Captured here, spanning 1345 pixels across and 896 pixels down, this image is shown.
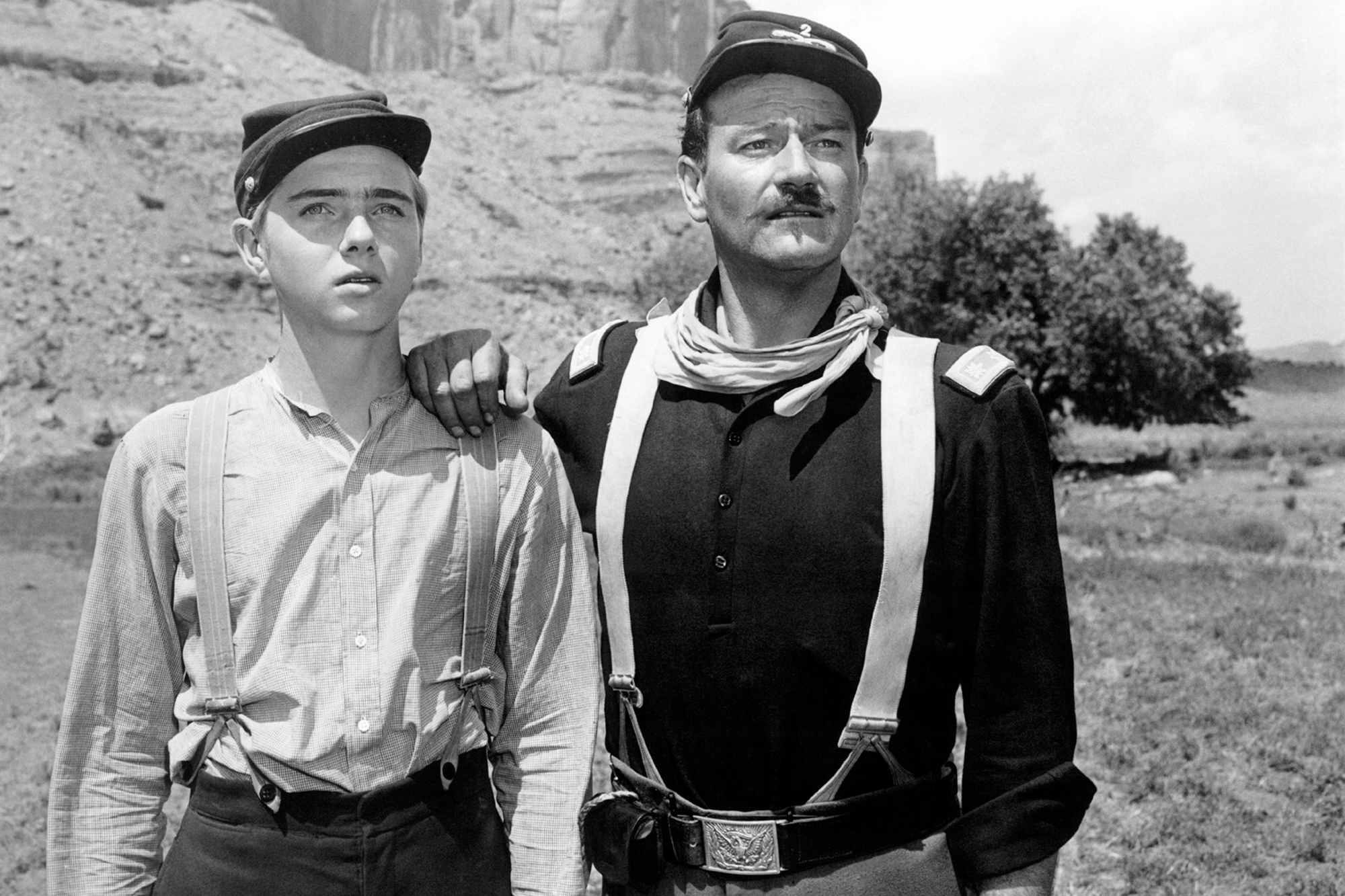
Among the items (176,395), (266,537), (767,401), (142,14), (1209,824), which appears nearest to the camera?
(266,537)

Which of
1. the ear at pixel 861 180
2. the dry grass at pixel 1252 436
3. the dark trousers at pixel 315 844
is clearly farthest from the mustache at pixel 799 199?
the dry grass at pixel 1252 436

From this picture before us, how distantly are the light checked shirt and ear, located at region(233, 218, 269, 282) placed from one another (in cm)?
29

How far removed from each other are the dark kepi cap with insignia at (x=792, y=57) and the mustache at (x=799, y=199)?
254 millimetres

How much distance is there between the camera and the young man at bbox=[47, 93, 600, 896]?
2.47 metres

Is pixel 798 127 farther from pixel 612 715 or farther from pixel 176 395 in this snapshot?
pixel 176 395

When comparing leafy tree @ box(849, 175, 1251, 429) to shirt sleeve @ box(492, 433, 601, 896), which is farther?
leafy tree @ box(849, 175, 1251, 429)

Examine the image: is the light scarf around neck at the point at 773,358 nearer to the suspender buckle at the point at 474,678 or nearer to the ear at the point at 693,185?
the ear at the point at 693,185

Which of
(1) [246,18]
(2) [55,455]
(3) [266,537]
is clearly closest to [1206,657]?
(3) [266,537]

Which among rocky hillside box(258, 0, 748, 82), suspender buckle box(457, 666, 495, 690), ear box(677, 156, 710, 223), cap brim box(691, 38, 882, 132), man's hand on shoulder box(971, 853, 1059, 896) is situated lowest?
man's hand on shoulder box(971, 853, 1059, 896)

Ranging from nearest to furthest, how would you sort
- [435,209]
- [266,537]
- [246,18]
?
[266,537]
[435,209]
[246,18]

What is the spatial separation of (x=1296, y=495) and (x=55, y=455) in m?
30.8

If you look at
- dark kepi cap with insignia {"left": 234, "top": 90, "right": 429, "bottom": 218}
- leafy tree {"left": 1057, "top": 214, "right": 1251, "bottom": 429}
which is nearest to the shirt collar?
dark kepi cap with insignia {"left": 234, "top": 90, "right": 429, "bottom": 218}

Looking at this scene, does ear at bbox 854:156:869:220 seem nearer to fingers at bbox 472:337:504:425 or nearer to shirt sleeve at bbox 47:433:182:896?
fingers at bbox 472:337:504:425

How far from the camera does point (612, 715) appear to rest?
278cm
